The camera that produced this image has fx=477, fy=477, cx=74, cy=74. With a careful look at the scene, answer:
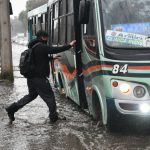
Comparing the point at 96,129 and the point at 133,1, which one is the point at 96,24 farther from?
the point at 96,129

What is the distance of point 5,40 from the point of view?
1599 cm

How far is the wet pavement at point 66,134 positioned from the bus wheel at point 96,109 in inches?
5.3

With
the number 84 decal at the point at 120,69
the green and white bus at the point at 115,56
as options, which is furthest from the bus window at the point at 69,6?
the number 84 decal at the point at 120,69

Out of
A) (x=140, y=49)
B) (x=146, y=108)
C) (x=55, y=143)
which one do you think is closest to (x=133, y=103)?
(x=146, y=108)

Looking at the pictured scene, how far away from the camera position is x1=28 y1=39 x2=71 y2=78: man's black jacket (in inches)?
330

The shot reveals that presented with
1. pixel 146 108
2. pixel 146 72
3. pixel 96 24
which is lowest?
pixel 146 108

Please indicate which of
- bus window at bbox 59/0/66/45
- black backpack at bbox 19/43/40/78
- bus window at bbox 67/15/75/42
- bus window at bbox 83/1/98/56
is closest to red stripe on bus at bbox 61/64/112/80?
bus window at bbox 83/1/98/56

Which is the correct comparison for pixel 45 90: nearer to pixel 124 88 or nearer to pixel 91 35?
pixel 91 35

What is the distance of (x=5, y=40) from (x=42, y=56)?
7.82 metres

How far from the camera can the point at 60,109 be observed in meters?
10.3

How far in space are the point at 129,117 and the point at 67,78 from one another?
3351 mm

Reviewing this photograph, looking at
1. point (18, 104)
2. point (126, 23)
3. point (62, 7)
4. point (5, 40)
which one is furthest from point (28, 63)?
point (5, 40)

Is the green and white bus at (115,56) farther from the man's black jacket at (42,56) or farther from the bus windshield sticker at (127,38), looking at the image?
the man's black jacket at (42,56)

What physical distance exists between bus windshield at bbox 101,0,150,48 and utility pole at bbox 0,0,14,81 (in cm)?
857
